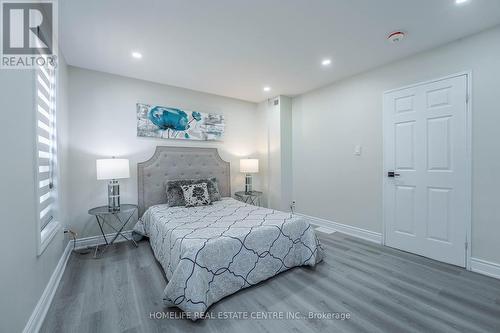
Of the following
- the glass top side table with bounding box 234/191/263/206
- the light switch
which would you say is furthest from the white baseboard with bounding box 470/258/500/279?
the glass top side table with bounding box 234/191/263/206

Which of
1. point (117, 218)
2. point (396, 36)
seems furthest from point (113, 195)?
point (396, 36)

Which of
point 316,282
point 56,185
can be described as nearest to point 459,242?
point 316,282

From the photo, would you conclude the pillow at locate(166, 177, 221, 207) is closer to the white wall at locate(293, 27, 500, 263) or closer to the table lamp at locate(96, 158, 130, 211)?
the table lamp at locate(96, 158, 130, 211)

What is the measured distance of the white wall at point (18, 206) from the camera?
1151 millimetres

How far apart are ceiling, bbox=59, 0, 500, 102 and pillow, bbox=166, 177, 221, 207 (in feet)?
5.36

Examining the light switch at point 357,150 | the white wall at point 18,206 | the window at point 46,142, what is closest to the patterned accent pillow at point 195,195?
the window at point 46,142

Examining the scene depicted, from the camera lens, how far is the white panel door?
7.60 feet

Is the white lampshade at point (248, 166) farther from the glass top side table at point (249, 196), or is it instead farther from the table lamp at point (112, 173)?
the table lamp at point (112, 173)

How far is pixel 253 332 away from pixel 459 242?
7.99 feet

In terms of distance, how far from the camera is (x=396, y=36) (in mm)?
2203

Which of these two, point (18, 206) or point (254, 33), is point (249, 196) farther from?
point (18, 206)

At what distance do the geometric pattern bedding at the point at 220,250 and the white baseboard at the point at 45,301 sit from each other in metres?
0.80

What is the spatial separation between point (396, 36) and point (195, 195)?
310 cm

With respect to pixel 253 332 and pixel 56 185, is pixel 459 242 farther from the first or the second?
pixel 56 185
